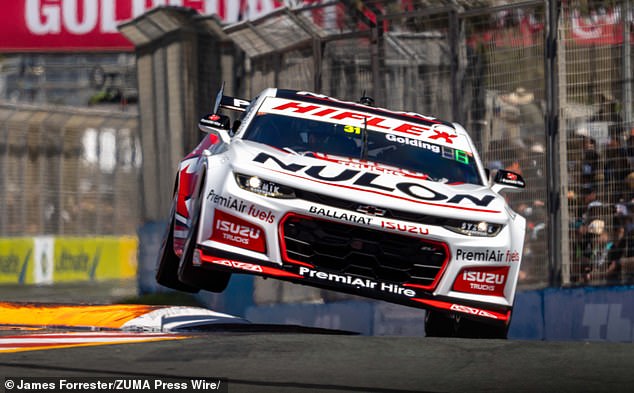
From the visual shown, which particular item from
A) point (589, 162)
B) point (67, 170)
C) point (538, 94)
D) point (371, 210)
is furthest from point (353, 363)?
point (67, 170)

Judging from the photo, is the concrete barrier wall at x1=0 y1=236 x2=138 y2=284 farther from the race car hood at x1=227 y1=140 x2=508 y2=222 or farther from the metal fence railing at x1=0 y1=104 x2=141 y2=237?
the race car hood at x1=227 y1=140 x2=508 y2=222

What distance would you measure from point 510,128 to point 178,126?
7.31m

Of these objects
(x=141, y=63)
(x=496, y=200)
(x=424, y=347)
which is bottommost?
(x=424, y=347)

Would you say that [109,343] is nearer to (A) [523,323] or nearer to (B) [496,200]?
(B) [496,200]

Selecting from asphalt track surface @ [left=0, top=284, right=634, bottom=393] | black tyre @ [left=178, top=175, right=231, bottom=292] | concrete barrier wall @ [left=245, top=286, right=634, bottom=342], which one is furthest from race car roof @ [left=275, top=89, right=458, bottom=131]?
asphalt track surface @ [left=0, top=284, right=634, bottom=393]

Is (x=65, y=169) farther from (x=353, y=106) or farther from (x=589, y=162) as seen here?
(x=353, y=106)

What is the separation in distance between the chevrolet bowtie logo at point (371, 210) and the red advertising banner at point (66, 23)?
848 inches

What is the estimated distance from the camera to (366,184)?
9039mm

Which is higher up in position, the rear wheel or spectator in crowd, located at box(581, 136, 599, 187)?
spectator in crowd, located at box(581, 136, 599, 187)

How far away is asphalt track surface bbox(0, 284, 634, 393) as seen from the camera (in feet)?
19.5

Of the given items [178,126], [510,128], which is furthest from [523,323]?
[178,126]

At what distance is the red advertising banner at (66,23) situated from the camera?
3050cm

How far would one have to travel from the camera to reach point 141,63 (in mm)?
19703

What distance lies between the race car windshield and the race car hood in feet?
1.12
